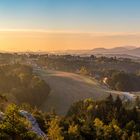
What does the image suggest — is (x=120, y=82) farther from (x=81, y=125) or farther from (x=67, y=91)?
(x=81, y=125)

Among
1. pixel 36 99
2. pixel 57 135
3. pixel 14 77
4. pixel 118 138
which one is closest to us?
pixel 57 135

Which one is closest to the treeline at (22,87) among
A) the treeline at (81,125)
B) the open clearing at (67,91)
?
the open clearing at (67,91)

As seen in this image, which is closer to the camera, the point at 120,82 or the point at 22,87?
the point at 22,87

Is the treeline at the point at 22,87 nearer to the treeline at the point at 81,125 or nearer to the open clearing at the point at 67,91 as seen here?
the open clearing at the point at 67,91

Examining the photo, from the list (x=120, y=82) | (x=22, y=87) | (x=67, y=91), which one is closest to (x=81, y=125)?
(x=22, y=87)

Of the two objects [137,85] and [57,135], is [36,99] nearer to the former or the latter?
[57,135]

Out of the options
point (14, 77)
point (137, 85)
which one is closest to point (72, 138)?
point (14, 77)
